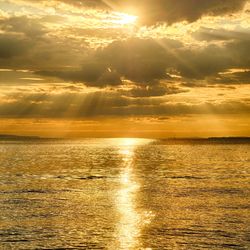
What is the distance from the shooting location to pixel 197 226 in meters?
46.6

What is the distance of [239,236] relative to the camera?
1663 inches

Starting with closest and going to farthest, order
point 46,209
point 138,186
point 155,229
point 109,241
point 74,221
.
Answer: point 109,241 → point 155,229 → point 74,221 → point 46,209 → point 138,186

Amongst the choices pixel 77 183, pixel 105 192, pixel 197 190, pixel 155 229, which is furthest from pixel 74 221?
pixel 77 183

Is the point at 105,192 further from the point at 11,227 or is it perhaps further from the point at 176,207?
Result: the point at 11,227

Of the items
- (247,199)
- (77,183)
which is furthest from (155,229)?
(77,183)

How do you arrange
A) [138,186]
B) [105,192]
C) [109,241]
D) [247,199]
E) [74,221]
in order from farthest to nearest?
[138,186] → [105,192] → [247,199] → [74,221] → [109,241]

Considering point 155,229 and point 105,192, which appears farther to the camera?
point 105,192

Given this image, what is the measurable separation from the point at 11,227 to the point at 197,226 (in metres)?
17.5

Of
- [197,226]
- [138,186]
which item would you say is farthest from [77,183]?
[197,226]

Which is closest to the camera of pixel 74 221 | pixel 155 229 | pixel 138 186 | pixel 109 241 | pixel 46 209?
pixel 109 241

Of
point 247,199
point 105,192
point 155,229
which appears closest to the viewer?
point 155,229

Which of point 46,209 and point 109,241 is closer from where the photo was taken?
point 109,241

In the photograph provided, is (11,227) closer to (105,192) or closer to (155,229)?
(155,229)

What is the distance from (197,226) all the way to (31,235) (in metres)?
15.4
